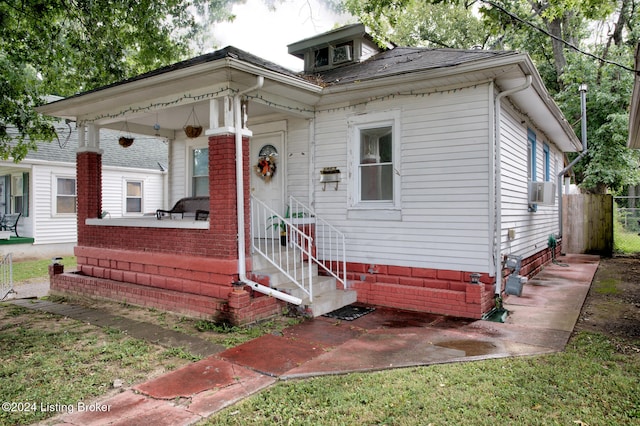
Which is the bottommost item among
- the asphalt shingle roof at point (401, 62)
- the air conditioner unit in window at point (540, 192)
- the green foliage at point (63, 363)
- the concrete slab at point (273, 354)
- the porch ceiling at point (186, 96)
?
the green foliage at point (63, 363)

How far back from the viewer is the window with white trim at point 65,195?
1437 cm

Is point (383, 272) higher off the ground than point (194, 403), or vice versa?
point (383, 272)

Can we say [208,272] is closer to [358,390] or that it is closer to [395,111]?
[358,390]

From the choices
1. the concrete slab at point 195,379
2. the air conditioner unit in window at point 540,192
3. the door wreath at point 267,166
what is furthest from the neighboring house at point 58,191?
the air conditioner unit in window at point 540,192

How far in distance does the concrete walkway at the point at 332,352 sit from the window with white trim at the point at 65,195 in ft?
31.5

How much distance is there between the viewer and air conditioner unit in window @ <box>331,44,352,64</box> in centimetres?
886

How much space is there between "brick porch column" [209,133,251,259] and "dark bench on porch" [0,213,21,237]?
11213 mm

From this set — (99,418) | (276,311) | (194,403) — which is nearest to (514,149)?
(276,311)

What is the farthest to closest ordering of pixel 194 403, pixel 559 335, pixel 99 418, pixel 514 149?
pixel 514 149 → pixel 559 335 → pixel 194 403 → pixel 99 418

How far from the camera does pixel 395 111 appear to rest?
21.8 feet

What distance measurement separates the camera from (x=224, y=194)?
586 centimetres

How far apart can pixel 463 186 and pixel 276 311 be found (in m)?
3.22

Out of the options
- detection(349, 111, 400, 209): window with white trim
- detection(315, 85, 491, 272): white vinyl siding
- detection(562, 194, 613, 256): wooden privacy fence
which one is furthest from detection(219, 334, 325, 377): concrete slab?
detection(562, 194, 613, 256): wooden privacy fence

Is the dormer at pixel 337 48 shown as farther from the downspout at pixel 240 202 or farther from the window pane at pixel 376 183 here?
the downspout at pixel 240 202
